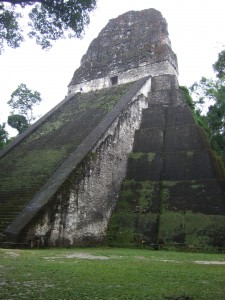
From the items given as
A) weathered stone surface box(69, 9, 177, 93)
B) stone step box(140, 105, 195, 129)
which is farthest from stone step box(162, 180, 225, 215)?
weathered stone surface box(69, 9, 177, 93)

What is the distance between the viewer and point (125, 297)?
3.11 metres

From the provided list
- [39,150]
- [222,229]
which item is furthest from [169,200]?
[39,150]

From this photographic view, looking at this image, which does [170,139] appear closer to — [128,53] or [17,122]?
[128,53]

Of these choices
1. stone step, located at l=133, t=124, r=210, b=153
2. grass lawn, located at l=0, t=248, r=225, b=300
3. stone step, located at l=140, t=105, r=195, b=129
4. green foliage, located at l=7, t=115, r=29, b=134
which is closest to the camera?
grass lawn, located at l=0, t=248, r=225, b=300

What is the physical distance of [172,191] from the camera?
31.6 ft

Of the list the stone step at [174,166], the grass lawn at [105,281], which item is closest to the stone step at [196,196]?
the stone step at [174,166]

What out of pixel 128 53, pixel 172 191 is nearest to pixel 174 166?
pixel 172 191

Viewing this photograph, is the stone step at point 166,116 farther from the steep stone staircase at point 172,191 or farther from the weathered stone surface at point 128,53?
the weathered stone surface at point 128,53

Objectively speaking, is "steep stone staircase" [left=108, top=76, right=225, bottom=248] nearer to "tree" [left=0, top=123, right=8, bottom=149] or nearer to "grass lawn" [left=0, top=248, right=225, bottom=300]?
"grass lawn" [left=0, top=248, right=225, bottom=300]

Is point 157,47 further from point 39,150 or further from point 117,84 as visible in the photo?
point 39,150

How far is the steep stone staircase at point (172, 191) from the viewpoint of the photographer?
848 centimetres

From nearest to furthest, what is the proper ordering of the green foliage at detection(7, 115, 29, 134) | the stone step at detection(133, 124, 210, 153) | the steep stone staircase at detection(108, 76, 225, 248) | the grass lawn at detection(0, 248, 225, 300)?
1. the grass lawn at detection(0, 248, 225, 300)
2. the steep stone staircase at detection(108, 76, 225, 248)
3. the stone step at detection(133, 124, 210, 153)
4. the green foliage at detection(7, 115, 29, 134)

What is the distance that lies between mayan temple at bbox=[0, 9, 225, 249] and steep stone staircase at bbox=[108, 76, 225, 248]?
0.03 m

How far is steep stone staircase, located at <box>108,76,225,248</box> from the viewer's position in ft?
27.8
